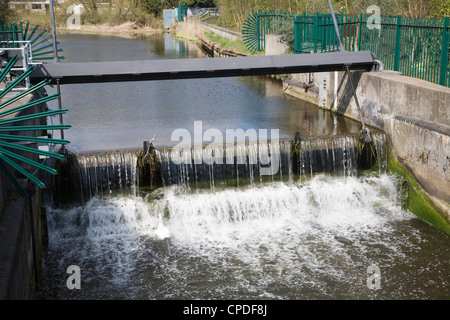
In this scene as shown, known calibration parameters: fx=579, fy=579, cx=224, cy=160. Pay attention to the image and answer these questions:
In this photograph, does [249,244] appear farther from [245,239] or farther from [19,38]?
[19,38]

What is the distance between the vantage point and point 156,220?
11797mm

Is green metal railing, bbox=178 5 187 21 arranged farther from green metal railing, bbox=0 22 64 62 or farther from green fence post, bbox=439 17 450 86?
green fence post, bbox=439 17 450 86

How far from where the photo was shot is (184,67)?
44.0 feet

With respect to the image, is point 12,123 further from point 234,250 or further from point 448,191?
point 448,191

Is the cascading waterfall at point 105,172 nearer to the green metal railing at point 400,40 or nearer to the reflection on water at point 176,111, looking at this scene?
the reflection on water at point 176,111

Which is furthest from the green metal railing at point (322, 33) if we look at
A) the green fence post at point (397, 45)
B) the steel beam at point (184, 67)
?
the steel beam at point (184, 67)

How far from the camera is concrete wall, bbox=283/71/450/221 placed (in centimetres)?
1160

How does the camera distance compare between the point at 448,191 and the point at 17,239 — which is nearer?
the point at 17,239

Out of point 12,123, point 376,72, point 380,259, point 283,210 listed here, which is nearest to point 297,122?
point 376,72

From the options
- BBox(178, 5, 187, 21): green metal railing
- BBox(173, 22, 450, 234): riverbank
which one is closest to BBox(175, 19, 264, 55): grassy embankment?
BBox(178, 5, 187, 21): green metal railing

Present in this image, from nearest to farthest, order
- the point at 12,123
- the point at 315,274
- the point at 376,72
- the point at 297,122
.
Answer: the point at 12,123, the point at 315,274, the point at 376,72, the point at 297,122

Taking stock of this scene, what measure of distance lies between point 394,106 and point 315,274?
5540 millimetres

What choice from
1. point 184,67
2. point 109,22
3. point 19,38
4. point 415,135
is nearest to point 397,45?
point 415,135

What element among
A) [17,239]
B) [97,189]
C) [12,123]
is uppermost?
[12,123]
